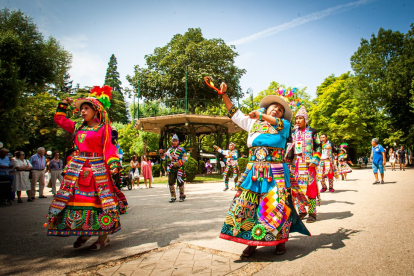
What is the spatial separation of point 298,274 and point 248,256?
2.32 ft

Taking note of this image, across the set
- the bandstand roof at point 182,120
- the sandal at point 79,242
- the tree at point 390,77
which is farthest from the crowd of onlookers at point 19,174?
the tree at point 390,77

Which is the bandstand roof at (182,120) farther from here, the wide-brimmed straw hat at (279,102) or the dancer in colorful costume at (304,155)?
the wide-brimmed straw hat at (279,102)

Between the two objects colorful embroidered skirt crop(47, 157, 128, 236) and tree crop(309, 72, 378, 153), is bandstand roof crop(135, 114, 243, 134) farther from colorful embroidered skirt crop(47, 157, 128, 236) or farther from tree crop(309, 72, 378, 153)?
tree crop(309, 72, 378, 153)

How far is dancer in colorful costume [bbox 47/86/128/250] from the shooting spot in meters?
3.86

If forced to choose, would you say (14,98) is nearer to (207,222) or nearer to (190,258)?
(207,222)

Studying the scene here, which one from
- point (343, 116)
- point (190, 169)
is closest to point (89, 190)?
point (190, 169)

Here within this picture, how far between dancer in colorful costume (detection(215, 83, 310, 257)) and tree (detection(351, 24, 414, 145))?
104ft

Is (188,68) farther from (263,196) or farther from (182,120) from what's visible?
(263,196)

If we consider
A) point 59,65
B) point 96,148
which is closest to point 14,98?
point 59,65

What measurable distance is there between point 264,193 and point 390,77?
32823mm

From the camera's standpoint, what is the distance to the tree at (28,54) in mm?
10453

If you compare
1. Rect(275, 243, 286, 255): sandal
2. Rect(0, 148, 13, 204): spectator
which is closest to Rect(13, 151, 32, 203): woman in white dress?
Rect(0, 148, 13, 204): spectator

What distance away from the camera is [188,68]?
868 inches

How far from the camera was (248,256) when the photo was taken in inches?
136
